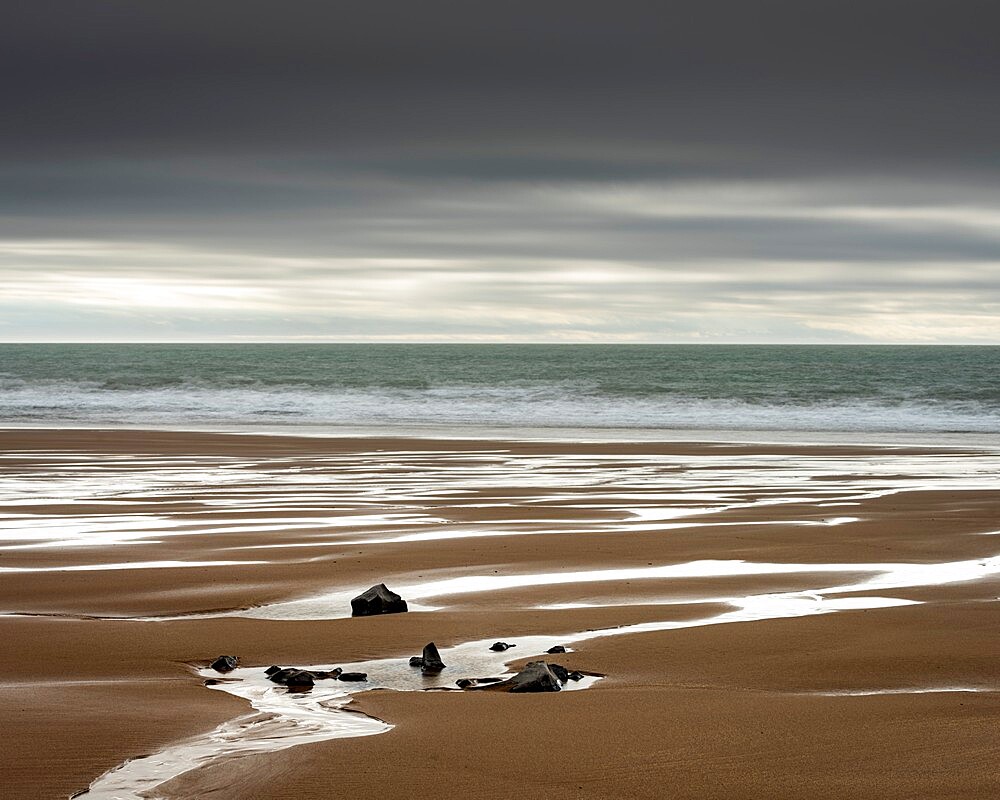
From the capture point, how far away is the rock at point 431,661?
5586 millimetres

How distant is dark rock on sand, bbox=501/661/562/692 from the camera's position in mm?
5129

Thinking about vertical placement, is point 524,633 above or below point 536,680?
below

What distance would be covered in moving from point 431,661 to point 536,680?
2.22ft

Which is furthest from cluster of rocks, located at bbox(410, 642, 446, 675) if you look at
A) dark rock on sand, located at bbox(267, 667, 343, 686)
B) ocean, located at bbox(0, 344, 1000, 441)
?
ocean, located at bbox(0, 344, 1000, 441)

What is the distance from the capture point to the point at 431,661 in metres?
5.60

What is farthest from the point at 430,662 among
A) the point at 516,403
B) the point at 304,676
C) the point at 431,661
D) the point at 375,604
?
the point at 516,403

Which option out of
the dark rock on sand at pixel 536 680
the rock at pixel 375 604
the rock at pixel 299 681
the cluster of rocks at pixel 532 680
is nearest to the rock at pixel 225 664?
the rock at pixel 299 681

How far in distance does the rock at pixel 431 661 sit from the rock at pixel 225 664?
0.91 m

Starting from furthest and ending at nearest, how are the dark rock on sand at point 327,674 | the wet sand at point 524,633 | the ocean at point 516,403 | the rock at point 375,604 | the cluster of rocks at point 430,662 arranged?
the ocean at point 516,403
the rock at point 375,604
the cluster of rocks at point 430,662
the dark rock on sand at point 327,674
the wet sand at point 524,633

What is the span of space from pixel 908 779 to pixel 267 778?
2.20 m

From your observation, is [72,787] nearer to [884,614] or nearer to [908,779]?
[908,779]

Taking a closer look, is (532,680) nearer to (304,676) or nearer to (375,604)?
(304,676)

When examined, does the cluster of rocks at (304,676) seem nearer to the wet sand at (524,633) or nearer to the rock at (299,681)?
the rock at (299,681)

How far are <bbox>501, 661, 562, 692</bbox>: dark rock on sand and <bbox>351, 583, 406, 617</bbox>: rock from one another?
71.7 inches
